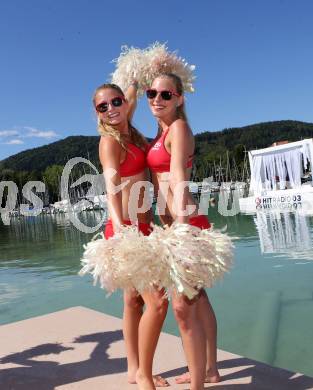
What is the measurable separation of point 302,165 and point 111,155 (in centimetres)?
2231

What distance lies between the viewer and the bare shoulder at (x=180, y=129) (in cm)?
233

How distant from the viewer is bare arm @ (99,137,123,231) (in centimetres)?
245

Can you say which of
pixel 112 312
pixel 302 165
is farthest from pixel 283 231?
pixel 302 165

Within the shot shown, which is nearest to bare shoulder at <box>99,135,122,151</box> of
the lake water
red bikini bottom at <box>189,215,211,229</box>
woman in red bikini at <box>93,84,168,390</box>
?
woman in red bikini at <box>93,84,168,390</box>

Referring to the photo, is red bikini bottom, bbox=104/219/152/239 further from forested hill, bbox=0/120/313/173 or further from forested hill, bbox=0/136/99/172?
forested hill, bbox=0/136/99/172

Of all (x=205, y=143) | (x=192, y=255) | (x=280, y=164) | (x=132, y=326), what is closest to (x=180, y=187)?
(x=192, y=255)

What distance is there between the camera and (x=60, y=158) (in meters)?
118

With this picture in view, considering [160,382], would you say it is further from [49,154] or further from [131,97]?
[49,154]

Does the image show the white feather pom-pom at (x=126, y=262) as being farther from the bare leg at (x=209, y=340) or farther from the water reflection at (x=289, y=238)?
the water reflection at (x=289, y=238)

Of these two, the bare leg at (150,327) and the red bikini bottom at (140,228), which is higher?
the red bikini bottom at (140,228)

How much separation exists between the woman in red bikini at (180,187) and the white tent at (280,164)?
67.9ft

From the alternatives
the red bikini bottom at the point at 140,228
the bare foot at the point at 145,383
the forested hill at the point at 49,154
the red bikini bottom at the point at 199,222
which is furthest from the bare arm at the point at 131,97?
the forested hill at the point at 49,154

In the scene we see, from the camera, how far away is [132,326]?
2.66 meters

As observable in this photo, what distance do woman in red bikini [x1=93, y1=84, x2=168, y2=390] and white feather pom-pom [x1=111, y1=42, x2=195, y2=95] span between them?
0.28 ft
